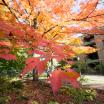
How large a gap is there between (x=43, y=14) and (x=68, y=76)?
724cm

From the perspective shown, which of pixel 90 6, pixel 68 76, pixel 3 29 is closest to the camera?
pixel 68 76

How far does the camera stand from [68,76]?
1340 mm

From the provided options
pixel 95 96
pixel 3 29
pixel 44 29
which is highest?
pixel 44 29

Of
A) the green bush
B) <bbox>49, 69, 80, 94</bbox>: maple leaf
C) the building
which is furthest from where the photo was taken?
the building

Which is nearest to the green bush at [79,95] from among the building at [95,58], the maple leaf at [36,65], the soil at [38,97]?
the soil at [38,97]

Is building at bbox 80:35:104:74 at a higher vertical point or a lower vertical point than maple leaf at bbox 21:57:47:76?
higher

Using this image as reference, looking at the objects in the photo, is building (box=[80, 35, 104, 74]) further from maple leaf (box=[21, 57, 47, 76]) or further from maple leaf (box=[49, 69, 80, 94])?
maple leaf (box=[49, 69, 80, 94])

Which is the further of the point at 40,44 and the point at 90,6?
the point at 90,6

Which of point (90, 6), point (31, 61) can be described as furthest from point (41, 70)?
point (90, 6)

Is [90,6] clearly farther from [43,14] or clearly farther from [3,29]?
[3,29]

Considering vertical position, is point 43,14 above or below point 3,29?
above

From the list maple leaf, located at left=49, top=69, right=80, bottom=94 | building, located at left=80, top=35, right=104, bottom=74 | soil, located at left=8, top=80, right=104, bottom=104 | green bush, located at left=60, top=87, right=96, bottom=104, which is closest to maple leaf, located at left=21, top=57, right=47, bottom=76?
maple leaf, located at left=49, top=69, right=80, bottom=94

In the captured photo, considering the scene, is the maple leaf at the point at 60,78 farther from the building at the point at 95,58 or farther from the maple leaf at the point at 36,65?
the building at the point at 95,58

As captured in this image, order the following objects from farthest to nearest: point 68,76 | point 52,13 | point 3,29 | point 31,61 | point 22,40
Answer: point 52,13 → point 22,40 → point 3,29 → point 31,61 → point 68,76
